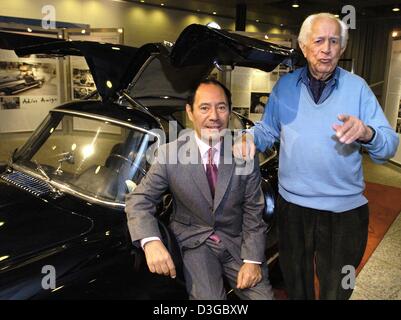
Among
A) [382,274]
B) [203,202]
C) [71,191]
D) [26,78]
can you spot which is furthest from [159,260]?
[26,78]

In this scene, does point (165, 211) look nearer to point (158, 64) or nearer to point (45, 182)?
point (45, 182)

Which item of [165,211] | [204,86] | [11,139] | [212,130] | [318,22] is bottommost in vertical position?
[11,139]

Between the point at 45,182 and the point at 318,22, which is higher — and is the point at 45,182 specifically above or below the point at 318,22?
below

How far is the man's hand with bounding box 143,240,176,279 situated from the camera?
1612 millimetres

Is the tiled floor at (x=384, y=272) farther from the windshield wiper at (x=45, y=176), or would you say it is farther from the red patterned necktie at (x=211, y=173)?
the windshield wiper at (x=45, y=176)

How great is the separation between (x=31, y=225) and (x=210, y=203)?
0.79 m

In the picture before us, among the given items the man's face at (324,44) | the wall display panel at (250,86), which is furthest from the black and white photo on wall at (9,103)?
the man's face at (324,44)

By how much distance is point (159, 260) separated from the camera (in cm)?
161

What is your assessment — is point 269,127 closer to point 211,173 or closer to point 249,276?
point 211,173

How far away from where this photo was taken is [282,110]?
5.93ft

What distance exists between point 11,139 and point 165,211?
18.9 feet

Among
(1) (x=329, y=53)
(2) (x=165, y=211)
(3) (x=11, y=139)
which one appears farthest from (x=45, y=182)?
(3) (x=11, y=139)

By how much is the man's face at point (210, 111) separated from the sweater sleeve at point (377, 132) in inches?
23.1

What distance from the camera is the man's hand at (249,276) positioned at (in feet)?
5.74
